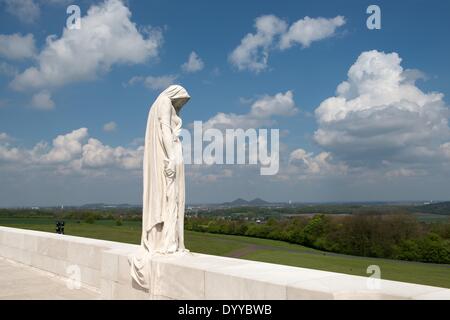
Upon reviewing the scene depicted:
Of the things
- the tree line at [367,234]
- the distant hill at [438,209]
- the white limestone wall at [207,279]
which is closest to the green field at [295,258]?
the tree line at [367,234]

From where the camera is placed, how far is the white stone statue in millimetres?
6133

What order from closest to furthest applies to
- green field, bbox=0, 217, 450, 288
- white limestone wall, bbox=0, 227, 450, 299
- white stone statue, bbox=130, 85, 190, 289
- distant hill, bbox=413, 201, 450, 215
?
white limestone wall, bbox=0, 227, 450, 299
white stone statue, bbox=130, 85, 190, 289
green field, bbox=0, 217, 450, 288
distant hill, bbox=413, 201, 450, 215

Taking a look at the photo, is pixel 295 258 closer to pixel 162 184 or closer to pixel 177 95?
pixel 162 184

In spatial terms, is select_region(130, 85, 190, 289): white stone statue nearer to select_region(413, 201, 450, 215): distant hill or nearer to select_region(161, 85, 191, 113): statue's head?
select_region(161, 85, 191, 113): statue's head

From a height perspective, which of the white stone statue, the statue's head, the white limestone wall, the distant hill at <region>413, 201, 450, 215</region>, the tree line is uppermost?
the statue's head

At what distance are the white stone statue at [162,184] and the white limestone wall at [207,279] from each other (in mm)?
292

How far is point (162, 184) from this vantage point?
6234 millimetres

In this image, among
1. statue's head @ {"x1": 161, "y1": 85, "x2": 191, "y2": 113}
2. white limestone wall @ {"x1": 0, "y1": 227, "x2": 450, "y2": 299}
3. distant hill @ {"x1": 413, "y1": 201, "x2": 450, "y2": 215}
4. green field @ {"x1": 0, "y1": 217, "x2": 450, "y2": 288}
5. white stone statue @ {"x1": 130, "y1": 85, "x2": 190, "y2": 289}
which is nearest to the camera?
white limestone wall @ {"x1": 0, "y1": 227, "x2": 450, "y2": 299}

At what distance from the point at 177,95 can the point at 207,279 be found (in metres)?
2.92

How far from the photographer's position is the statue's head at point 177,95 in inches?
254

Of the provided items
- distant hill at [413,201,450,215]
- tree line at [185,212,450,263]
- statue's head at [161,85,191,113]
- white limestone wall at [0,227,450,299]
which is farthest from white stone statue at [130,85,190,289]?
distant hill at [413,201,450,215]

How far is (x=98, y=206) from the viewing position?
64.1 meters
